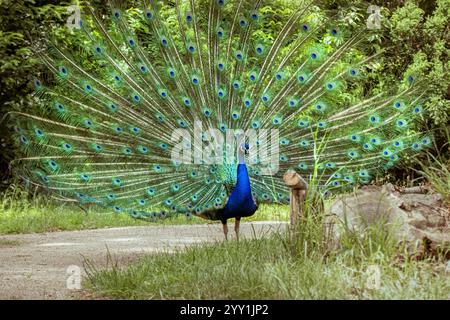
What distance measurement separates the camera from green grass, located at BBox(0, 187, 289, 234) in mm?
10477

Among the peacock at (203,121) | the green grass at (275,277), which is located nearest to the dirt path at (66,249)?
the green grass at (275,277)

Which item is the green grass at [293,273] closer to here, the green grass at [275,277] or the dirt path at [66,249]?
the green grass at [275,277]

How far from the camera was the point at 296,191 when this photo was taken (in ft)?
20.5

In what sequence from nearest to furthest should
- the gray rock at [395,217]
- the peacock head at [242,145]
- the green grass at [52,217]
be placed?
1. the gray rock at [395,217]
2. the peacock head at [242,145]
3. the green grass at [52,217]

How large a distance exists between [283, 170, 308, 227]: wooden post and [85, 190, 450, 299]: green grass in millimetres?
113

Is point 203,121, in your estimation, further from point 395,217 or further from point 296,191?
point 395,217

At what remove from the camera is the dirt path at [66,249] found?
625 centimetres

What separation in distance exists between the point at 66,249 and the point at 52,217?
2.58 m

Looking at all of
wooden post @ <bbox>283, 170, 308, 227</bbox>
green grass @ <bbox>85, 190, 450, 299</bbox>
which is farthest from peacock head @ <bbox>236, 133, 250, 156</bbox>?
wooden post @ <bbox>283, 170, 308, 227</bbox>

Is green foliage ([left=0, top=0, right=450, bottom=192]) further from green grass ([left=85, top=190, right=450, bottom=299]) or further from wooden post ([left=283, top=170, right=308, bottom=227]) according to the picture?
green grass ([left=85, top=190, right=450, bottom=299])

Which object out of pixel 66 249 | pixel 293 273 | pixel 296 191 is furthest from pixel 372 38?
pixel 293 273

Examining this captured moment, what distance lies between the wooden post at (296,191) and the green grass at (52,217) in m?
3.68

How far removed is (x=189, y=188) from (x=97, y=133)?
1.27 m

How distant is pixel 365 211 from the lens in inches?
236
